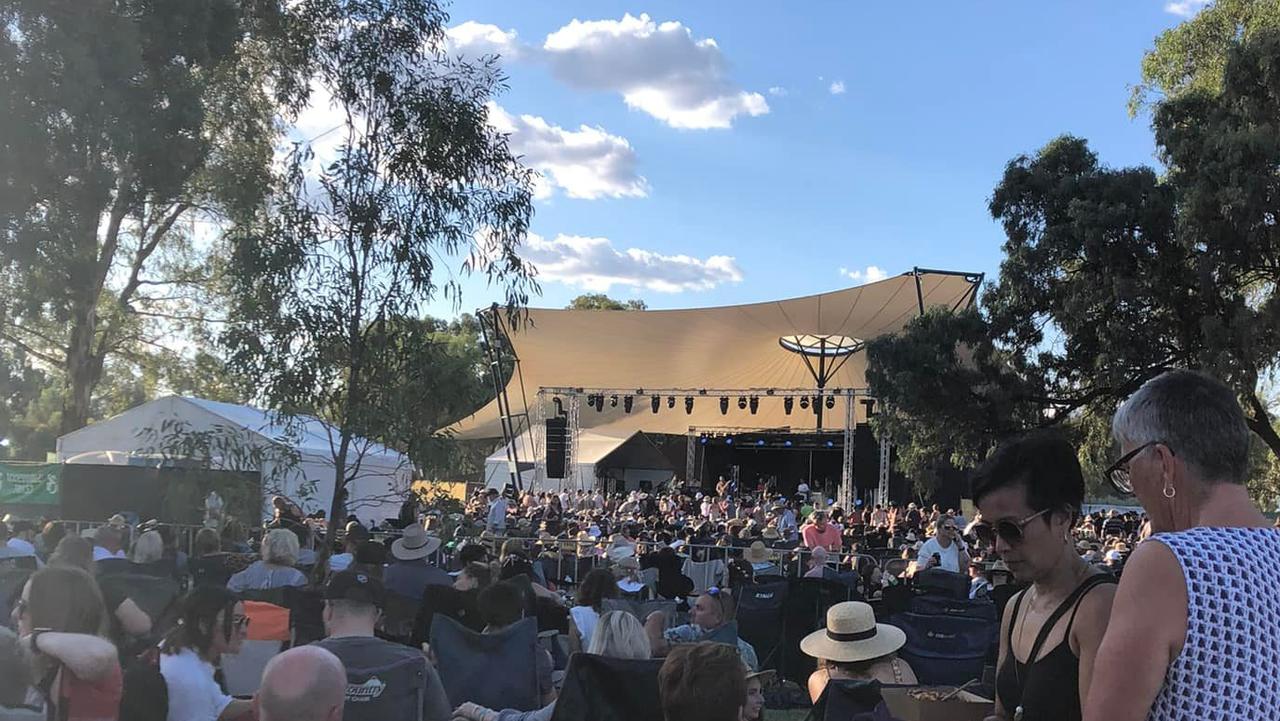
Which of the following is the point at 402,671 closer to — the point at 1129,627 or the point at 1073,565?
the point at 1073,565

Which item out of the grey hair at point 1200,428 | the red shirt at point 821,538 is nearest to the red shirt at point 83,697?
the grey hair at point 1200,428

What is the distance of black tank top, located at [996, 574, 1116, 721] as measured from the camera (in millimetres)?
1762

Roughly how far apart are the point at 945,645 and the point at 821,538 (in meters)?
6.60

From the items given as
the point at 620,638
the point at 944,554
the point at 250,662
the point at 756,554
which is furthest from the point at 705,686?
the point at 756,554

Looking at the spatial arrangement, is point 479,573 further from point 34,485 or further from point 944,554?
point 34,485

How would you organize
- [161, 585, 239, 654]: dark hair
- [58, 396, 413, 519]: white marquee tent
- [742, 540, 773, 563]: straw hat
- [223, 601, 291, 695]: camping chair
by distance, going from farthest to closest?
[742, 540, 773, 563]: straw hat
[58, 396, 413, 519]: white marquee tent
[223, 601, 291, 695]: camping chair
[161, 585, 239, 654]: dark hair

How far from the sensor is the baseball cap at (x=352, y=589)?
12.6ft

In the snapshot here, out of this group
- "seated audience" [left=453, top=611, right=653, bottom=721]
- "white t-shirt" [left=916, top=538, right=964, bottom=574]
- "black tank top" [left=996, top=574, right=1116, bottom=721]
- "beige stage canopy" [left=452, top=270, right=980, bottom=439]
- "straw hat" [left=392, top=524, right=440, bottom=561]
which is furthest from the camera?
"beige stage canopy" [left=452, top=270, right=980, bottom=439]

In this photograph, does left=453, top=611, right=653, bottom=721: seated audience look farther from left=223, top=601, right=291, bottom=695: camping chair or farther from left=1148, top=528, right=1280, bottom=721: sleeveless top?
left=1148, top=528, right=1280, bottom=721: sleeveless top

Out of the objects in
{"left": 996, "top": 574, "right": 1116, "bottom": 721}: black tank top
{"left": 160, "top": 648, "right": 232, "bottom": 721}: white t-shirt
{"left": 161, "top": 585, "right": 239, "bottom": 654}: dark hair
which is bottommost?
{"left": 160, "top": 648, "right": 232, "bottom": 721}: white t-shirt

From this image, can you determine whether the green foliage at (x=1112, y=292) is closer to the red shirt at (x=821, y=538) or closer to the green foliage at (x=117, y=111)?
the red shirt at (x=821, y=538)

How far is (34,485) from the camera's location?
1401 centimetres

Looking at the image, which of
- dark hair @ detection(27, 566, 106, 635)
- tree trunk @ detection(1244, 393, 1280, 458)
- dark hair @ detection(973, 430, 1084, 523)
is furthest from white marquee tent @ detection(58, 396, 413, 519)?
tree trunk @ detection(1244, 393, 1280, 458)

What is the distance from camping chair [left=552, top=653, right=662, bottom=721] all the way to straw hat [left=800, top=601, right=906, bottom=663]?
632 mm
